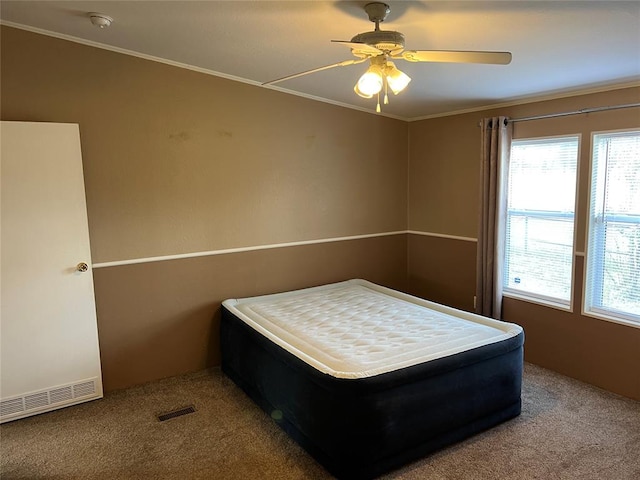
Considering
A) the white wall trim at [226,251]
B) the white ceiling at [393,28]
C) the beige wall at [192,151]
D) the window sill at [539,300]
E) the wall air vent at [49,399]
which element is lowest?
the wall air vent at [49,399]

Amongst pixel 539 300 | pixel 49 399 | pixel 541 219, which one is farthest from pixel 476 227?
pixel 49 399

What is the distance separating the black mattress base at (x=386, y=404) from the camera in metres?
2.26

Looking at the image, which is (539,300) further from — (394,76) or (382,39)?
(382,39)

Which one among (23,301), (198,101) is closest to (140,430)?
(23,301)

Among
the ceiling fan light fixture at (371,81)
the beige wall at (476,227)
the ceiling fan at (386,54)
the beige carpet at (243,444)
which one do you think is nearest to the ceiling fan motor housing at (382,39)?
the ceiling fan at (386,54)

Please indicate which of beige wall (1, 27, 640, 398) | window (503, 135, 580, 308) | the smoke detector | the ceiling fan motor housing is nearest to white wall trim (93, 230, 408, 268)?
beige wall (1, 27, 640, 398)

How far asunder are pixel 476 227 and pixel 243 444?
274cm

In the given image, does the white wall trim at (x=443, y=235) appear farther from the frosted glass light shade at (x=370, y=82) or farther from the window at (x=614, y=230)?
the frosted glass light shade at (x=370, y=82)

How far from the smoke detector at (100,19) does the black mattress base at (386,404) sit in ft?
6.82

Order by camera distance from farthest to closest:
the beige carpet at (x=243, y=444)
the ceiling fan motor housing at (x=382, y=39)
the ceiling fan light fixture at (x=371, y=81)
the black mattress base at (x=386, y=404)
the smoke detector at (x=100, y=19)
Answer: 1. the smoke detector at (x=100, y=19)
2. the beige carpet at (x=243, y=444)
3. the black mattress base at (x=386, y=404)
4. the ceiling fan light fixture at (x=371, y=81)
5. the ceiling fan motor housing at (x=382, y=39)

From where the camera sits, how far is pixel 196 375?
3.57 meters

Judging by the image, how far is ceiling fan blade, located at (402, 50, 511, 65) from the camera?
195 centimetres

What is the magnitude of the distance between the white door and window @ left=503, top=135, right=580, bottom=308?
3307 millimetres

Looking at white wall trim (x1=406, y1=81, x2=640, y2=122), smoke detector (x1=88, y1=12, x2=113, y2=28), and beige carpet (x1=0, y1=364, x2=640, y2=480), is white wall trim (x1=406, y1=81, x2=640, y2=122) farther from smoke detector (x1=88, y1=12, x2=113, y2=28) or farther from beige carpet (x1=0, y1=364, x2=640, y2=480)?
smoke detector (x1=88, y1=12, x2=113, y2=28)
